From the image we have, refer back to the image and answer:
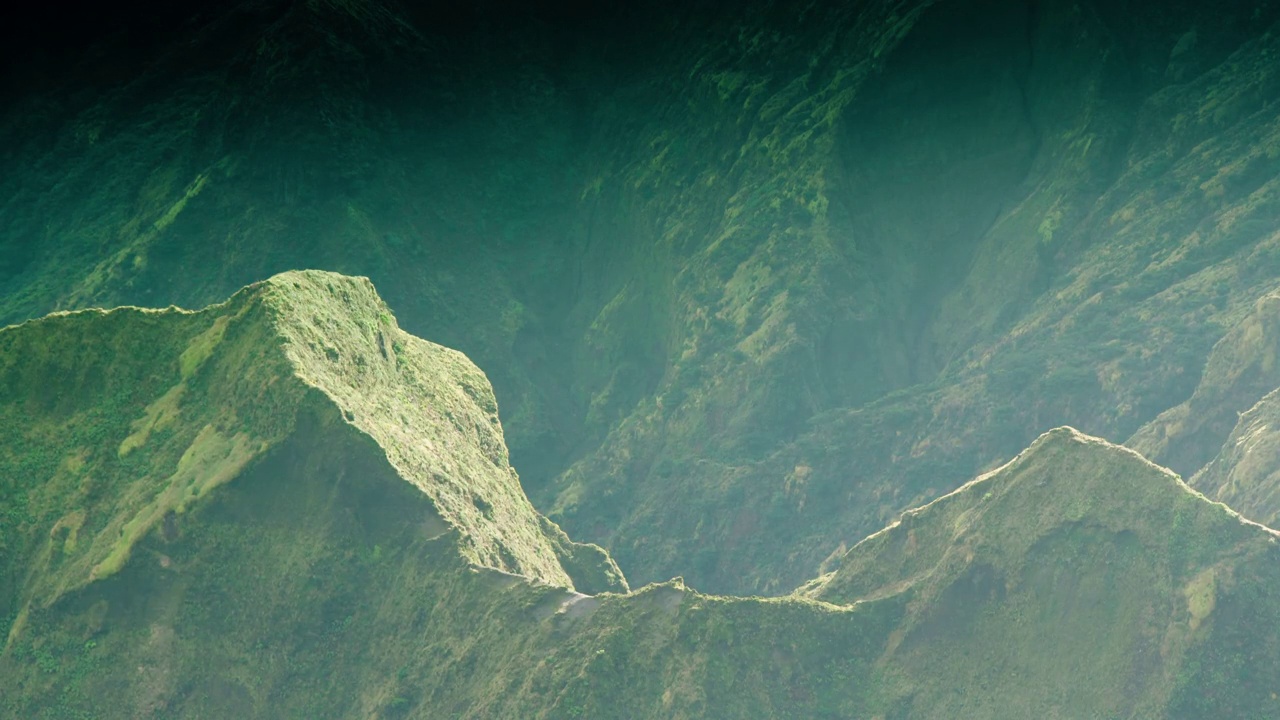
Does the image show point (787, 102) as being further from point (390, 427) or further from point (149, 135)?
point (390, 427)

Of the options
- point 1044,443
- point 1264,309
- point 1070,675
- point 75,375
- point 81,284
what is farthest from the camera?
point 81,284

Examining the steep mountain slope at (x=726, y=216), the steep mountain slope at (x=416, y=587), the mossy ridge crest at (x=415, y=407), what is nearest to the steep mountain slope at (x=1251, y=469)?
the steep mountain slope at (x=726, y=216)

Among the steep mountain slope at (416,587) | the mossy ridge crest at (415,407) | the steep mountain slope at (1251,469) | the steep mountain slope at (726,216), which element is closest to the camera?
the steep mountain slope at (416,587)

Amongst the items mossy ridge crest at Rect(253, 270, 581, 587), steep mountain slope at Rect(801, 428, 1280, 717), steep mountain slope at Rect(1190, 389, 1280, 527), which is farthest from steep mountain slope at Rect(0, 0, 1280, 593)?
steep mountain slope at Rect(801, 428, 1280, 717)

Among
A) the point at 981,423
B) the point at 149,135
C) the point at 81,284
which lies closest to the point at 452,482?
the point at 981,423

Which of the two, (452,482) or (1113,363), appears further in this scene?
(1113,363)

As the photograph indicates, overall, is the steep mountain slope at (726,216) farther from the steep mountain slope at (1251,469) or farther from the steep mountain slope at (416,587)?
the steep mountain slope at (416,587)
